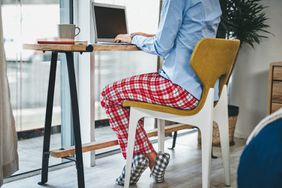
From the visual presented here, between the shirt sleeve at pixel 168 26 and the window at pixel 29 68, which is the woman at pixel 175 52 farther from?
the window at pixel 29 68

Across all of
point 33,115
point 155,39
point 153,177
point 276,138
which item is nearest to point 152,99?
point 155,39

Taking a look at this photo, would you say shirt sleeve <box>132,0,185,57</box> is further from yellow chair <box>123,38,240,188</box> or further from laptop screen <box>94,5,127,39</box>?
laptop screen <box>94,5,127,39</box>

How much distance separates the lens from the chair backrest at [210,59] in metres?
2.07

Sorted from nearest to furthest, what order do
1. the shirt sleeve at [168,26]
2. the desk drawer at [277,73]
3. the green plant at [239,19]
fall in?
the shirt sleeve at [168,26]
the desk drawer at [277,73]
the green plant at [239,19]

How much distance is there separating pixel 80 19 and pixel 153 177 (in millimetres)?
1147

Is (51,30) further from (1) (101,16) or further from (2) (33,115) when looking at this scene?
(2) (33,115)

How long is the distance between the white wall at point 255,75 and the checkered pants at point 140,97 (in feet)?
5.52

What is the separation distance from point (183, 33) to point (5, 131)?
3.48 feet

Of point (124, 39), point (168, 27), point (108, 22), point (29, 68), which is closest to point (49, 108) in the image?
point (29, 68)

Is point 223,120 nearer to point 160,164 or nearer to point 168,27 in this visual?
point 160,164

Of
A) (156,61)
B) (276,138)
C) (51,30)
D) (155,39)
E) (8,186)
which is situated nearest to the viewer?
(276,138)

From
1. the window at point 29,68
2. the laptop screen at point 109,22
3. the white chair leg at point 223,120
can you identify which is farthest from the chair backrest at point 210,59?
the window at point 29,68

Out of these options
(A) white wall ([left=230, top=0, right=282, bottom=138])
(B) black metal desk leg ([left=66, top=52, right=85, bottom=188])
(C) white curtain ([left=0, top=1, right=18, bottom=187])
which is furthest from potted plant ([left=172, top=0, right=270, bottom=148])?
(C) white curtain ([left=0, top=1, right=18, bottom=187])

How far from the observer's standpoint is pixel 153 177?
8.54 feet
